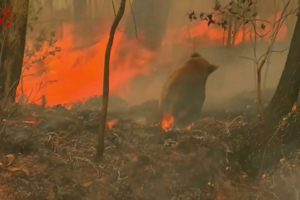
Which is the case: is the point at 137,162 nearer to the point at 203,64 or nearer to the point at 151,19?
the point at 203,64

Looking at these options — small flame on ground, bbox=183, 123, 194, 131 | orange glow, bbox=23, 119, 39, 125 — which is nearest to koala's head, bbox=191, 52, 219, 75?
small flame on ground, bbox=183, 123, 194, 131

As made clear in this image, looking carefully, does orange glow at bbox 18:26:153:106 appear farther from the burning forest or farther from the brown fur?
the brown fur

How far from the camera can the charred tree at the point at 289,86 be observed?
724cm

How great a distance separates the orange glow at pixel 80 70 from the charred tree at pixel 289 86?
5589mm

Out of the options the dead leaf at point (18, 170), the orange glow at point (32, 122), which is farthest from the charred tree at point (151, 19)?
the dead leaf at point (18, 170)

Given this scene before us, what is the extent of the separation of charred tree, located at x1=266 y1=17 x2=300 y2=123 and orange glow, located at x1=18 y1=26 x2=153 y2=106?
18.3 feet

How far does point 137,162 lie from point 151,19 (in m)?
6.93

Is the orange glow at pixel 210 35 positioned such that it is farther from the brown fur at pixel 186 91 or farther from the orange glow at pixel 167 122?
the orange glow at pixel 167 122

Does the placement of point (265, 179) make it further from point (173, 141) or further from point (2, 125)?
point (2, 125)

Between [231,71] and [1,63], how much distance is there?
22.6ft

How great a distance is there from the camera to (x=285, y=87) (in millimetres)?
7391

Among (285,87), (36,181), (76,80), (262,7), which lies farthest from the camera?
(262,7)

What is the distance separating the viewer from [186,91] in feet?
31.1

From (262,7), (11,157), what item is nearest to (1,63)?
(11,157)
